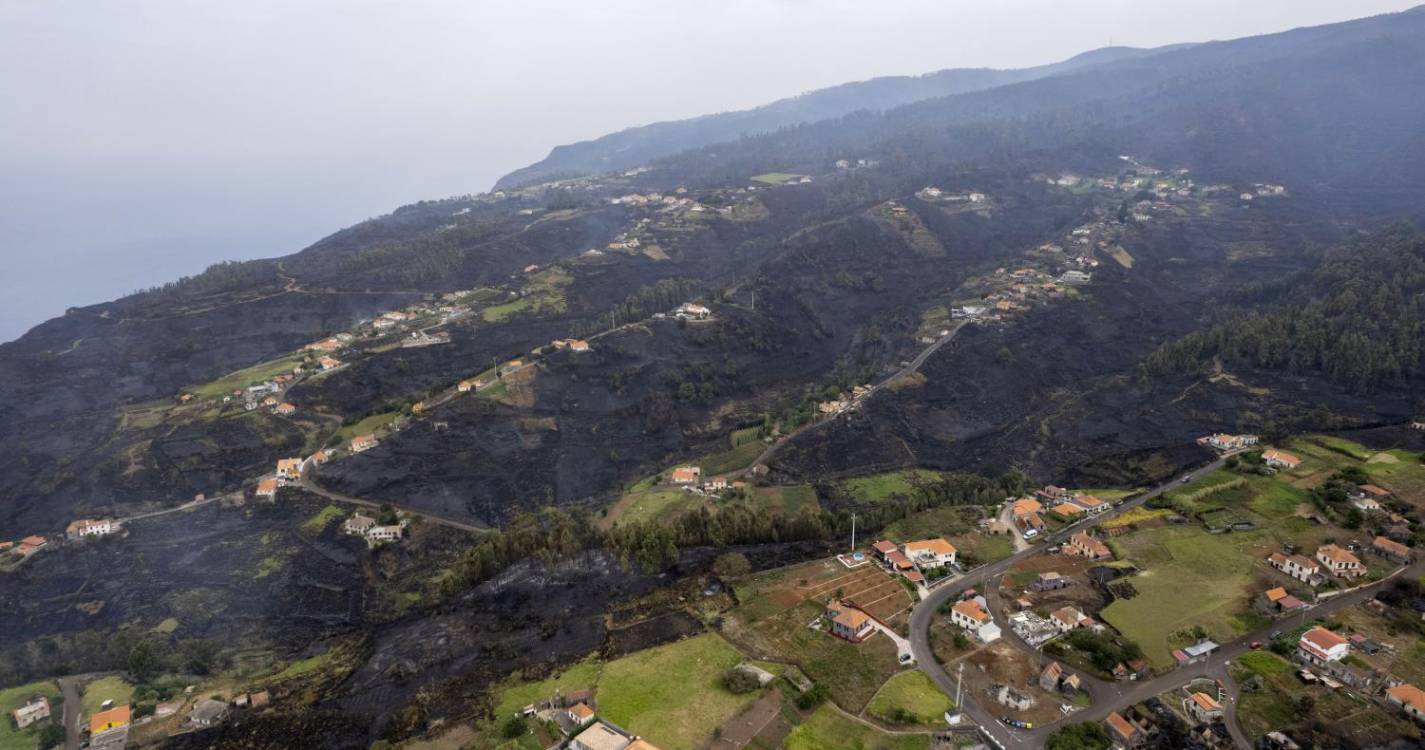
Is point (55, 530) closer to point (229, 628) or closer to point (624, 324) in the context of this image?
point (229, 628)

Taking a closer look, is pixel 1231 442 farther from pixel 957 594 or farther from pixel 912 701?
pixel 912 701

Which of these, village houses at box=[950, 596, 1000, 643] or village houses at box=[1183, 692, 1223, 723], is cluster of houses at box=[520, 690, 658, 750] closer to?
village houses at box=[950, 596, 1000, 643]

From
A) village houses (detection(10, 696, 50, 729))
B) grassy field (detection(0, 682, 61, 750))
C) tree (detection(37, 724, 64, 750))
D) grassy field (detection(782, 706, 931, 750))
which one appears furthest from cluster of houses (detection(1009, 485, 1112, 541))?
village houses (detection(10, 696, 50, 729))

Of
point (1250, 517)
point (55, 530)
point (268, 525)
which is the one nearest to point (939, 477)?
point (1250, 517)

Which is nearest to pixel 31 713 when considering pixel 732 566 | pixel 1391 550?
pixel 732 566

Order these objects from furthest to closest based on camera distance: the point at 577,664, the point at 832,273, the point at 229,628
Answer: the point at 832,273 → the point at 229,628 → the point at 577,664

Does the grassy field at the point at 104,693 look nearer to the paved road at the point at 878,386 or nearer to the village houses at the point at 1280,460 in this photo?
the paved road at the point at 878,386
